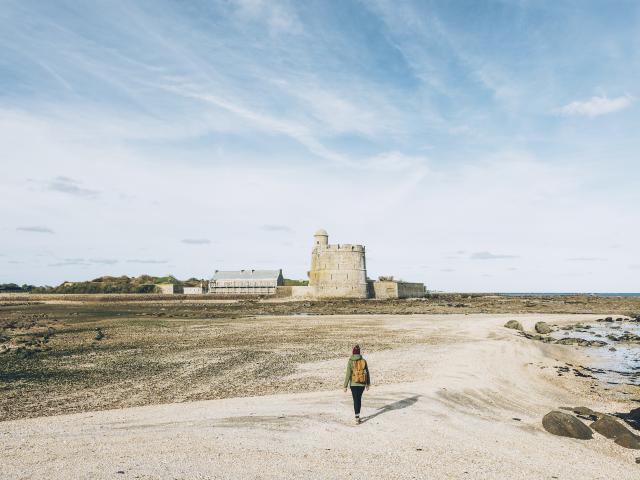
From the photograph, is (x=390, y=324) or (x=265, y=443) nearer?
(x=265, y=443)

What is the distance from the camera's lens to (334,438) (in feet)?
28.2

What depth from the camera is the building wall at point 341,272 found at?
66.6 metres

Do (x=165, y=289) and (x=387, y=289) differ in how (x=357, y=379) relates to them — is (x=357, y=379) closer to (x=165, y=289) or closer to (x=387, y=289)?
(x=387, y=289)

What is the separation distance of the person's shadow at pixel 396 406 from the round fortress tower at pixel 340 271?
5495 centimetres

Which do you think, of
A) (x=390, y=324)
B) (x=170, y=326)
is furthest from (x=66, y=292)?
(x=390, y=324)

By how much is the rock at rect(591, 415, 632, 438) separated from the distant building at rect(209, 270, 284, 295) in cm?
7242

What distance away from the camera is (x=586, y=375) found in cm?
1623

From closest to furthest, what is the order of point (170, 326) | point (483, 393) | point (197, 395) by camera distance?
point (197, 395) < point (483, 393) < point (170, 326)

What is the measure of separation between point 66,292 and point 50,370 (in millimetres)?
81927

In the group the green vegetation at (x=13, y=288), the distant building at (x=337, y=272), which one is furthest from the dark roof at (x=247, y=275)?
the green vegetation at (x=13, y=288)

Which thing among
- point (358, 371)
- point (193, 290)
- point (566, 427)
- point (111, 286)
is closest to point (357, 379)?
point (358, 371)

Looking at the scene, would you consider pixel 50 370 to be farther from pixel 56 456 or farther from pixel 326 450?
pixel 326 450

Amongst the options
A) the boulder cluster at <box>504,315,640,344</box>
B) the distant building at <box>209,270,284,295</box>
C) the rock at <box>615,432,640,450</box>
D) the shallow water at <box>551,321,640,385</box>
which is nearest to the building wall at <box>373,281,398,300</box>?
the distant building at <box>209,270,284,295</box>

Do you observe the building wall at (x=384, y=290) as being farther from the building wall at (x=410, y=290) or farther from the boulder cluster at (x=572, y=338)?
the boulder cluster at (x=572, y=338)
